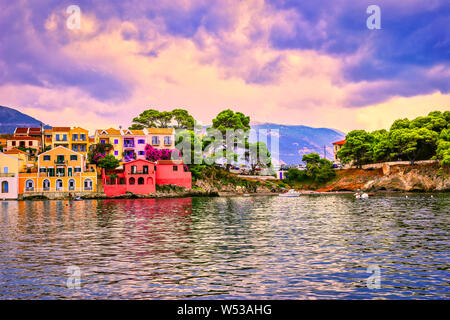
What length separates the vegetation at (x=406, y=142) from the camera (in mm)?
109000

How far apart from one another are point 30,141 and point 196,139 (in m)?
49.4

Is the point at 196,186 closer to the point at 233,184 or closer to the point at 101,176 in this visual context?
the point at 233,184

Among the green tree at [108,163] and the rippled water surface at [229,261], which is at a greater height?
the green tree at [108,163]

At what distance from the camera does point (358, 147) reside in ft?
407

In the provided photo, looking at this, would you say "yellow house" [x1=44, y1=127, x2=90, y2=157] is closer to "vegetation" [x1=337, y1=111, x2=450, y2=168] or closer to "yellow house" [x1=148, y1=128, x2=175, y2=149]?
"yellow house" [x1=148, y1=128, x2=175, y2=149]

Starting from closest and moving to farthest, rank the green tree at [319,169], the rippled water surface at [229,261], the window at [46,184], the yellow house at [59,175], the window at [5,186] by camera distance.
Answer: the rippled water surface at [229,261], the window at [5,186], the yellow house at [59,175], the window at [46,184], the green tree at [319,169]

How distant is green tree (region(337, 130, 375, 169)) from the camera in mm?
124688

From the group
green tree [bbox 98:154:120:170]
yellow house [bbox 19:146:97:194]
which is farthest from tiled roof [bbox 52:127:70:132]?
green tree [bbox 98:154:120:170]

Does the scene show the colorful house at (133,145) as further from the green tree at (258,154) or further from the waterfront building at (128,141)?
the green tree at (258,154)

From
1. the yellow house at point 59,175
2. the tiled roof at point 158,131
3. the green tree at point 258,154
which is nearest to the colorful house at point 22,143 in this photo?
the yellow house at point 59,175

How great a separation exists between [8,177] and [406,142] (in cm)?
10179

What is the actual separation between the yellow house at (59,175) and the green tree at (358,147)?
2942 inches

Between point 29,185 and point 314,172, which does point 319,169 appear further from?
point 29,185

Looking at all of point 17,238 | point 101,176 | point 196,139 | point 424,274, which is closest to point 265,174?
point 196,139
